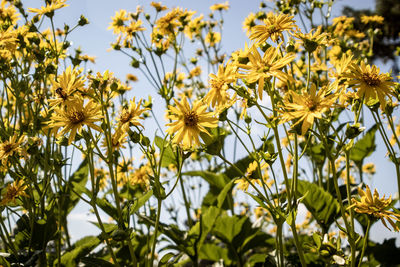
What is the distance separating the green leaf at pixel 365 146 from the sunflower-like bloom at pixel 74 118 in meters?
1.53

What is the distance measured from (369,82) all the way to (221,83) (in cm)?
42

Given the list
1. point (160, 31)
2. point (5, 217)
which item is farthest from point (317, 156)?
point (5, 217)

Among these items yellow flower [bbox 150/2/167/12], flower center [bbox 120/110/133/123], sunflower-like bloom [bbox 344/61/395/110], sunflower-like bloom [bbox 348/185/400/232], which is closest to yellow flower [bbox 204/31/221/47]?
yellow flower [bbox 150/2/167/12]

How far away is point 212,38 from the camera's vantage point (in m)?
2.81

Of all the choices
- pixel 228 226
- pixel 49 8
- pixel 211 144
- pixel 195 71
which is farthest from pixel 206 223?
pixel 195 71

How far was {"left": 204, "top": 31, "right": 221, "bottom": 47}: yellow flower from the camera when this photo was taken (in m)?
2.82

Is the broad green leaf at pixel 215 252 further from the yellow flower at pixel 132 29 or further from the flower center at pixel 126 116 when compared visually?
the yellow flower at pixel 132 29

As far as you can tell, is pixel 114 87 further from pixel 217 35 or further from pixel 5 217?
pixel 217 35

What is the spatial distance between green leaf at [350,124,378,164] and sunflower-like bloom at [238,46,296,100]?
4.08 ft

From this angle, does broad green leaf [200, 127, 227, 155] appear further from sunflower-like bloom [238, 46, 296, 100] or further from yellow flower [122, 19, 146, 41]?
yellow flower [122, 19, 146, 41]

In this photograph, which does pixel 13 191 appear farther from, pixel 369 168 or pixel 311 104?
pixel 369 168

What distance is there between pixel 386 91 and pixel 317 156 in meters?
0.91

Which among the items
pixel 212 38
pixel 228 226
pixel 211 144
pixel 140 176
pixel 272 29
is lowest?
pixel 228 226

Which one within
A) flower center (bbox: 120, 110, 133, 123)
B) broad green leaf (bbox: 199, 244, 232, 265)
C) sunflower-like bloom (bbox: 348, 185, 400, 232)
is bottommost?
broad green leaf (bbox: 199, 244, 232, 265)
